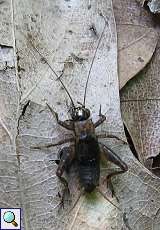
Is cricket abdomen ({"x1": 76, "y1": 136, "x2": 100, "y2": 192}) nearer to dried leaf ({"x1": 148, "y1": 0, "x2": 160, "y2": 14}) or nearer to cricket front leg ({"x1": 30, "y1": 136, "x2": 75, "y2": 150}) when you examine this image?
cricket front leg ({"x1": 30, "y1": 136, "x2": 75, "y2": 150})

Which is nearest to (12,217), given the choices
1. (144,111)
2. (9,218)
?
(9,218)

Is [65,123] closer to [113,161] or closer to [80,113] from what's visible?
[80,113]

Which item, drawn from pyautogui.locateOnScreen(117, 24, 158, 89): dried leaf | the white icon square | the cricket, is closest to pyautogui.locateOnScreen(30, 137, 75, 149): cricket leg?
the cricket

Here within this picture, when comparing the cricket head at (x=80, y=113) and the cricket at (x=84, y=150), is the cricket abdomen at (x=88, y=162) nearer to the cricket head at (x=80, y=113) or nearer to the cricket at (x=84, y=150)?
the cricket at (x=84, y=150)

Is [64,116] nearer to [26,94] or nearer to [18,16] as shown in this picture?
[26,94]

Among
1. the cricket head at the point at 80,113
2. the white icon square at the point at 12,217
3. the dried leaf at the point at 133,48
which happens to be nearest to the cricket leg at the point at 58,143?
the cricket head at the point at 80,113

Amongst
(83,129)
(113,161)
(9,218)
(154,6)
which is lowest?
(9,218)
